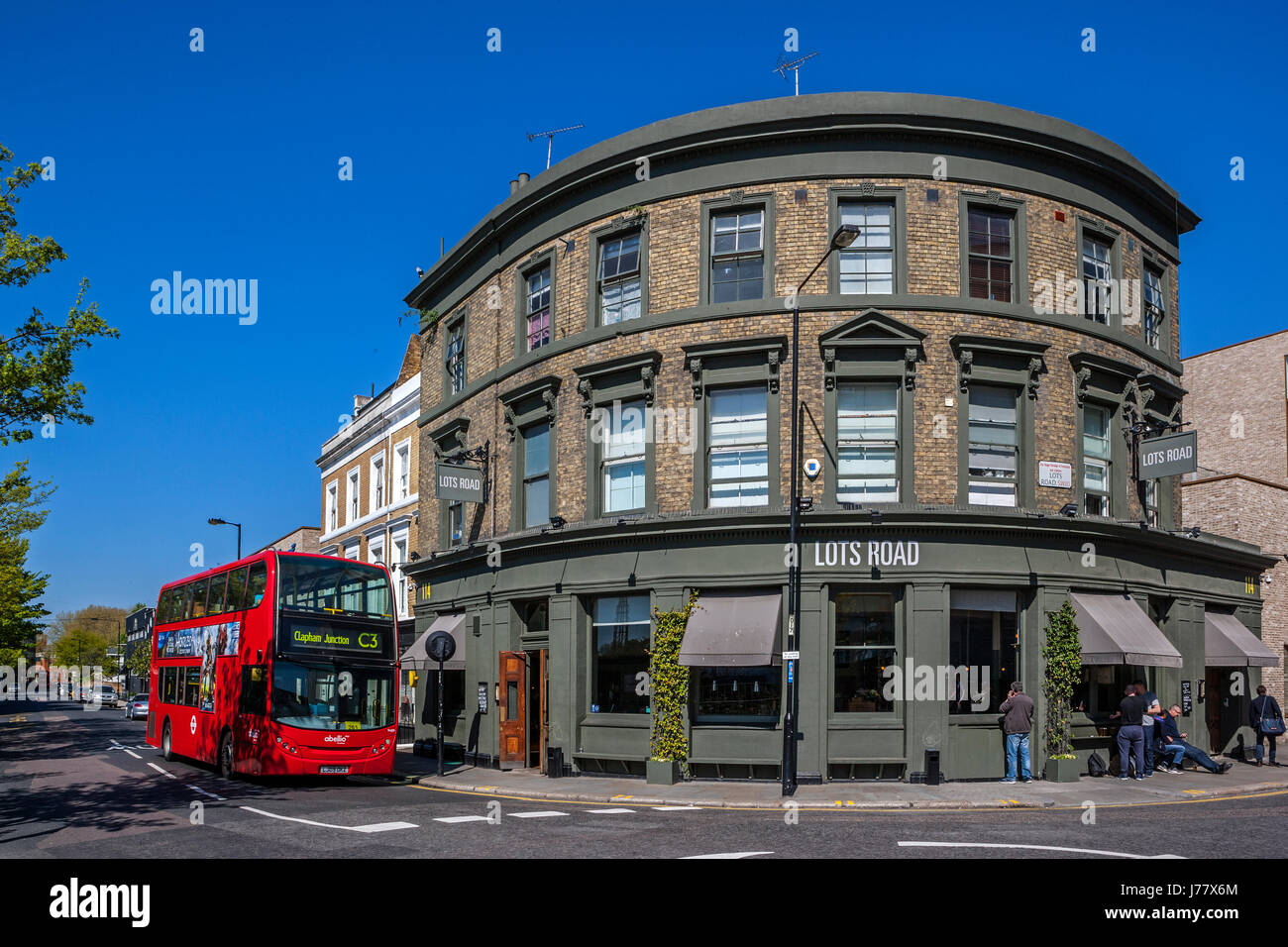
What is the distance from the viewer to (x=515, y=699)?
79.9 feet

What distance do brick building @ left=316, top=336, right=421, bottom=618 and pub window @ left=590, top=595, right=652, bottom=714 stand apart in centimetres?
1197

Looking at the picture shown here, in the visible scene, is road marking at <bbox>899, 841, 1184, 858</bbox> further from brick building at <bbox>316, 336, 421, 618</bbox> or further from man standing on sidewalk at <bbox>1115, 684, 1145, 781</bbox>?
brick building at <bbox>316, 336, 421, 618</bbox>

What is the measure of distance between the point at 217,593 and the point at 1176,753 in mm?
20171

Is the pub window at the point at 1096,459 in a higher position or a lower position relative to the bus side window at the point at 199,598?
higher

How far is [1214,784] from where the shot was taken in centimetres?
1948

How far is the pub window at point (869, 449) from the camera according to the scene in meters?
20.2

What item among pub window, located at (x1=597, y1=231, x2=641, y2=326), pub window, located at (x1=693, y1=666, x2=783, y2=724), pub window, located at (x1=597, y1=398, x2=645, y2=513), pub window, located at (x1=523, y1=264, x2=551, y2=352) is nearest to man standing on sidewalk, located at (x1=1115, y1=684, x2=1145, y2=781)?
pub window, located at (x1=693, y1=666, x2=783, y2=724)

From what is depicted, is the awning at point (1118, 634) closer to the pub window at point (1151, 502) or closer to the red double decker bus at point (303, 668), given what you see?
the pub window at point (1151, 502)

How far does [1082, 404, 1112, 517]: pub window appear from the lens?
21.8m

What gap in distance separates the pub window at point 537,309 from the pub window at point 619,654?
6.51m

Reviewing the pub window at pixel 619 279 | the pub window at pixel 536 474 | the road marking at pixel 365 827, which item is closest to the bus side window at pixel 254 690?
the road marking at pixel 365 827
